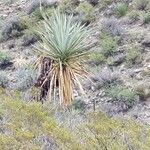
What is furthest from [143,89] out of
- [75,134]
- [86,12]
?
[75,134]

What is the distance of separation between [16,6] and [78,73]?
846 centimetres

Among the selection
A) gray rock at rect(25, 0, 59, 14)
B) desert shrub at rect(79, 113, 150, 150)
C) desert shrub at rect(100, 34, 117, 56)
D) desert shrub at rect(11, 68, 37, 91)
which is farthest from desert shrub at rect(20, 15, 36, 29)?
desert shrub at rect(79, 113, 150, 150)

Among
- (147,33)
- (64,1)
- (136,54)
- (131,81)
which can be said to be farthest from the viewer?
(64,1)

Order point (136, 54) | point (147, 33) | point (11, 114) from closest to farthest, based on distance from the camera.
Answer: point (11, 114) → point (136, 54) → point (147, 33)

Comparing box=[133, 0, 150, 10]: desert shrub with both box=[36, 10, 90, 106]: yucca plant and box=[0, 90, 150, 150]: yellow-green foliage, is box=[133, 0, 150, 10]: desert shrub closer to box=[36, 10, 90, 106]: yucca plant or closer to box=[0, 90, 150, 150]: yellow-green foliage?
box=[36, 10, 90, 106]: yucca plant

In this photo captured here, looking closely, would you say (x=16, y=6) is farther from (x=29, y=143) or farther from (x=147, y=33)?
(x=29, y=143)

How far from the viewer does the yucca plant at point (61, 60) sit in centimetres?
1024

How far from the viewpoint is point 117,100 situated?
11508 millimetres

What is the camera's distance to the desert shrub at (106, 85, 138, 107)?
11367mm

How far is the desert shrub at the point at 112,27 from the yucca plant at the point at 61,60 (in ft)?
11.4

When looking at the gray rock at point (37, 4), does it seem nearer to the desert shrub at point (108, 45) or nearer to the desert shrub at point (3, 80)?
the desert shrub at point (108, 45)

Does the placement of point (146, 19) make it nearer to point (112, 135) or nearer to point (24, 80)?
point (24, 80)

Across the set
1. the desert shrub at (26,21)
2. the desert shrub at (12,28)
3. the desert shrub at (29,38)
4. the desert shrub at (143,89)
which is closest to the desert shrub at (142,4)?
the desert shrub at (29,38)

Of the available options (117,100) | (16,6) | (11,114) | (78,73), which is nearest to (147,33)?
(117,100)
